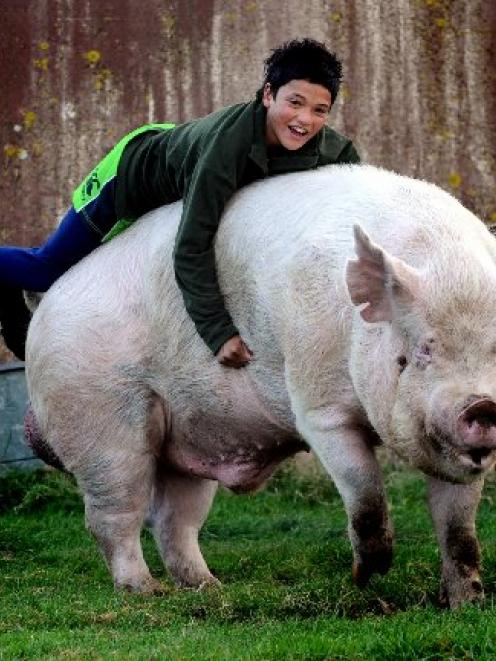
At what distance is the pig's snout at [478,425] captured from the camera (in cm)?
489

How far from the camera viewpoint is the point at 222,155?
249 inches

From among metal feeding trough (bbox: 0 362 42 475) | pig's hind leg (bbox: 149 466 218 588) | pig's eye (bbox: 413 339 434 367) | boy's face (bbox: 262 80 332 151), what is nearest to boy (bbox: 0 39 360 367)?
boy's face (bbox: 262 80 332 151)

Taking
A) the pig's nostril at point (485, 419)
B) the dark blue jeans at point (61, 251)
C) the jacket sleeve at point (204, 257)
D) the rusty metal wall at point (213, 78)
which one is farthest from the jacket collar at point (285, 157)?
the rusty metal wall at point (213, 78)

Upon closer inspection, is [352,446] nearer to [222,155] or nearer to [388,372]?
[388,372]

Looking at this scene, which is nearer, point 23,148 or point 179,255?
point 179,255

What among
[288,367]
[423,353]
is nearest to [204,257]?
[288,367]

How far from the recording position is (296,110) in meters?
6.26

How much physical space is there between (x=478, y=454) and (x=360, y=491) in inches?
32.5

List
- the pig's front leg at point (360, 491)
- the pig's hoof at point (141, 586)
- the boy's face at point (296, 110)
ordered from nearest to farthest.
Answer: the pig's front leg at point (360, 491) < the boy's face at point (296, 110) < the pig's hoof at point (141, 586)

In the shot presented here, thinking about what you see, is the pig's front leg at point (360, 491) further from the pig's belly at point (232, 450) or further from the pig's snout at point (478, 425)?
the pig's snout at point (478, 425)

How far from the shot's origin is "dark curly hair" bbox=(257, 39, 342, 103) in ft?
20.6

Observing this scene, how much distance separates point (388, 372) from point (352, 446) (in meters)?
0.48

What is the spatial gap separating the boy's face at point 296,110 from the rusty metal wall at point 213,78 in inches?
148

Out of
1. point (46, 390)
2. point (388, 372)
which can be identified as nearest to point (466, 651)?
point (388, 372)
